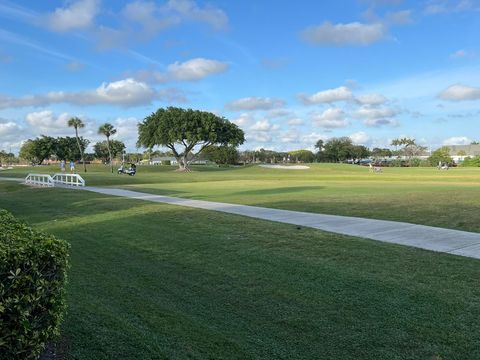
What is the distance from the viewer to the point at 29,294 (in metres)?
3.10

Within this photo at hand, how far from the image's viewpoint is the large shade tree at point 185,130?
2837 inches

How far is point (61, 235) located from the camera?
10570mm

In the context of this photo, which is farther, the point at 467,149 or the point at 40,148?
the point at 467,149

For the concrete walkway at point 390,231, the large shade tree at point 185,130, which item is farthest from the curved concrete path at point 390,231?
the large shade tree at point 185,130

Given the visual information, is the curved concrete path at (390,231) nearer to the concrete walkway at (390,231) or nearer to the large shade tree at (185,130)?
the concrete walkway at (390,231)

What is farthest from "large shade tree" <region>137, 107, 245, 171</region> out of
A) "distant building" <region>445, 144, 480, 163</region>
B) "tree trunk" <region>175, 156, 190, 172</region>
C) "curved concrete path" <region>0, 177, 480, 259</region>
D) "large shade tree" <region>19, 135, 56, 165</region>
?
"distant building" <region>445, 144, 480, 163</region>

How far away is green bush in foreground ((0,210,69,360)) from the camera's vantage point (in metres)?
3.03

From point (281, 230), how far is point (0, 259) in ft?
Result: 25.3

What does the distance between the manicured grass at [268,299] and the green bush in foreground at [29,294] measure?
0.75m

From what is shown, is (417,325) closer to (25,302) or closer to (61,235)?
(25,302)

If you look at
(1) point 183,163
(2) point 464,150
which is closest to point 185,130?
(1) point 183,163

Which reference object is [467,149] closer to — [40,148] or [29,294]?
[40,148]

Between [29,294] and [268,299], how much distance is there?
3.25 m

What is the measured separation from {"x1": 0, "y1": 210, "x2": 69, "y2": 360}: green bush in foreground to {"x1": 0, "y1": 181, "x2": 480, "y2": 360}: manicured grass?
0.75 m
